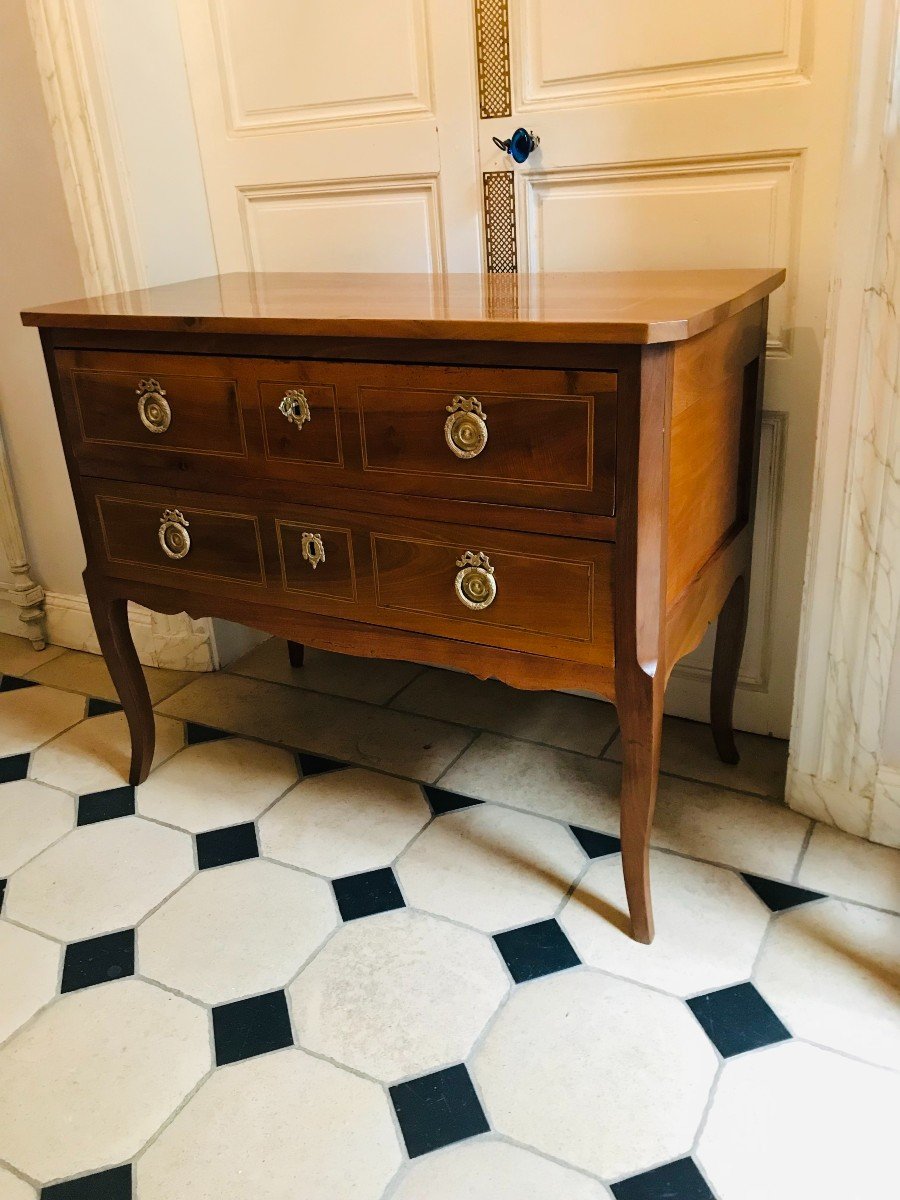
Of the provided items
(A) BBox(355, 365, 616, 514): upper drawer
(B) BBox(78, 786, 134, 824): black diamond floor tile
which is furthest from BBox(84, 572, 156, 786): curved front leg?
(A) BBox(355, 365, 616, 514): upper drawer

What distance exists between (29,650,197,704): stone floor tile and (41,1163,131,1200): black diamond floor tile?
1183 mm

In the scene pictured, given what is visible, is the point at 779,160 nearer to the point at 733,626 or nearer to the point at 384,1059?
the point at 733,626

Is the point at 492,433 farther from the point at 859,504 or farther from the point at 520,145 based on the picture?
the point at 520,145

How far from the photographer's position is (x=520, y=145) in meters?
1.68

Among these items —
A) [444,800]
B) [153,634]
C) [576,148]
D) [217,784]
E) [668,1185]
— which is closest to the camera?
[668,1185]

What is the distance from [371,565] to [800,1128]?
2.94 ft

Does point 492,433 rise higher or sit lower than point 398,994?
higher

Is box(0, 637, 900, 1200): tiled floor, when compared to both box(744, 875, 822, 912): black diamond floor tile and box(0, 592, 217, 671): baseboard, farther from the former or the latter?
box(0, 592, 217, 671): baseboard

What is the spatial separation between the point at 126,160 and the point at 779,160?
1241 millimetres

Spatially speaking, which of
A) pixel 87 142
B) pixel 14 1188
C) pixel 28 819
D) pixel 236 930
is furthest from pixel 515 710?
pixel 87 142

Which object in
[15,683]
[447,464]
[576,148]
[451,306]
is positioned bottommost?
[15,683]

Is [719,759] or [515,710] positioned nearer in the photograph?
[719,759]

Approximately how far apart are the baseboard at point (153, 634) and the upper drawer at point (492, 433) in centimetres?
107

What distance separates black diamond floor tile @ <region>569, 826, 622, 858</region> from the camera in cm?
164
